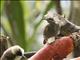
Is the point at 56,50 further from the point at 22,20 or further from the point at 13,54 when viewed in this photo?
the point at 22,20

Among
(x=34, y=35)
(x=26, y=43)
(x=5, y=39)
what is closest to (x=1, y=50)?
(x=5, y=39)

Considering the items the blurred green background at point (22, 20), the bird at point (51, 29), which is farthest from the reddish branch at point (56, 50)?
the blurred green background at point (22, 20)

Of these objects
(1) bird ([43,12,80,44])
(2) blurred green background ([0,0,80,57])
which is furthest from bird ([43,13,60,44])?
(2) blurred green background ([0,0,80,57])

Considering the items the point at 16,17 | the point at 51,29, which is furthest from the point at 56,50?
the point at 16,17

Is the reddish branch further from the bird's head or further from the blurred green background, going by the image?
the blurred green background

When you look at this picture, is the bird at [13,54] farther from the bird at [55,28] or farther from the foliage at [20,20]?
the foliage at [20,20]
